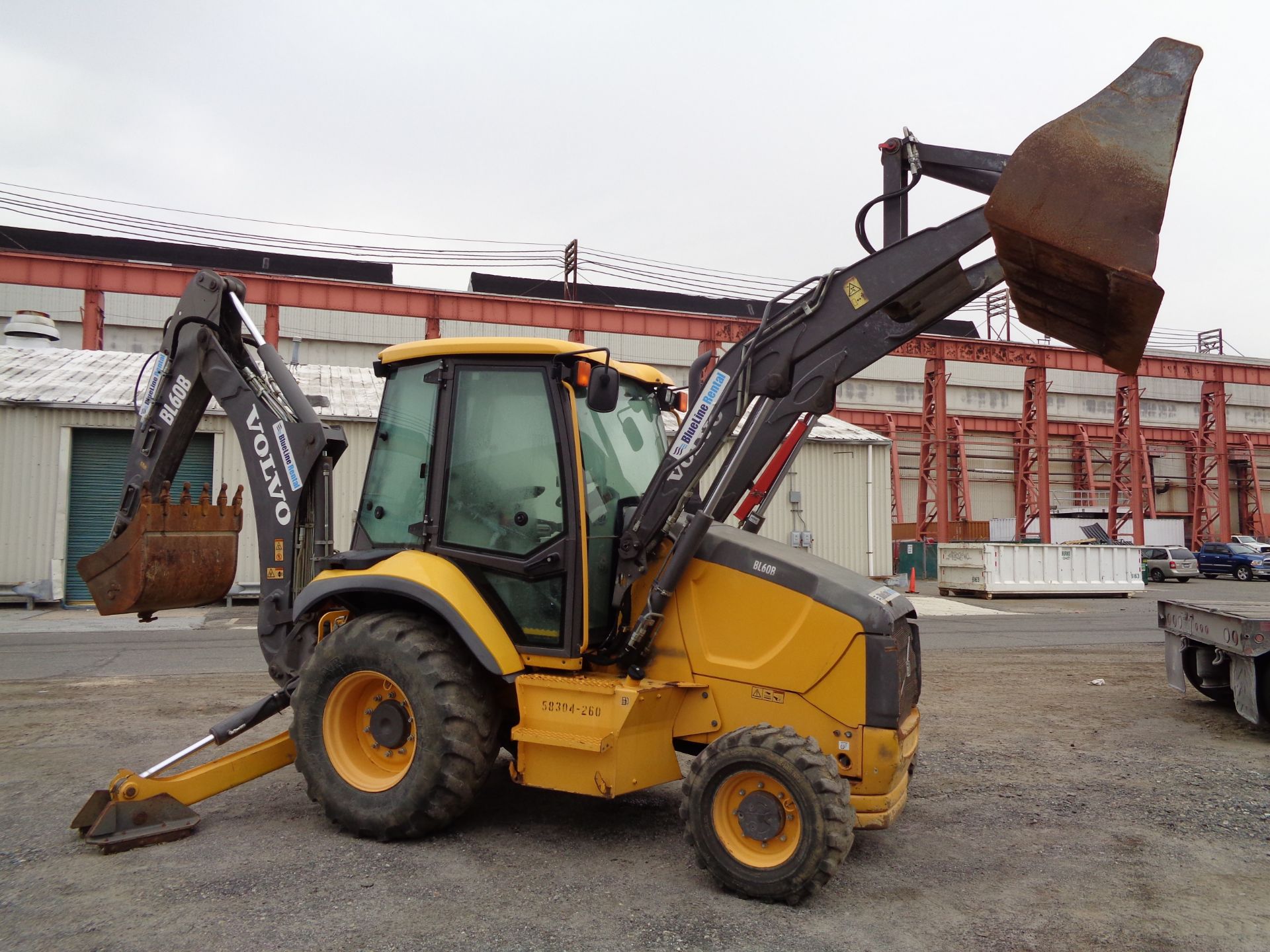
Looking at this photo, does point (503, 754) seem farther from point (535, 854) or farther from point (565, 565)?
point (565, 565)

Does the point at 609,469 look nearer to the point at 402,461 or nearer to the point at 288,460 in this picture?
the point at 402,461

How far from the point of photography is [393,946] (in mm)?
3629

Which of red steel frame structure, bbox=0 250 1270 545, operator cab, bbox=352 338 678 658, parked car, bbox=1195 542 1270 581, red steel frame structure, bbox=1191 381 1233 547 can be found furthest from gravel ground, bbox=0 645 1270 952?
red steel frame structure, bbox=1191 381 1233 547

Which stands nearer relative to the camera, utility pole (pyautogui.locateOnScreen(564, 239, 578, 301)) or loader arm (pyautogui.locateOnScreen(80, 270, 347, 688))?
loader arm (pyautogui.locateOnScreen(80, 270, 347, 688))

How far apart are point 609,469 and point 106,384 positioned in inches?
742

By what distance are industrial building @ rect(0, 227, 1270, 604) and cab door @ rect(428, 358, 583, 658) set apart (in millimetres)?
15269

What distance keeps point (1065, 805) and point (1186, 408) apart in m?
57.3

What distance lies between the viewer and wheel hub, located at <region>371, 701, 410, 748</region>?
4.89 meters

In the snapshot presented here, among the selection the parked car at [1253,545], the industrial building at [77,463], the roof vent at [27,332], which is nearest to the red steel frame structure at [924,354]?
the roof vent at [27,332]

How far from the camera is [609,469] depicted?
511 centimetres

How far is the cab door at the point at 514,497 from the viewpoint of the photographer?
4.82 m

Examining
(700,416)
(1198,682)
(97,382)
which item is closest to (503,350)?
(700,416)

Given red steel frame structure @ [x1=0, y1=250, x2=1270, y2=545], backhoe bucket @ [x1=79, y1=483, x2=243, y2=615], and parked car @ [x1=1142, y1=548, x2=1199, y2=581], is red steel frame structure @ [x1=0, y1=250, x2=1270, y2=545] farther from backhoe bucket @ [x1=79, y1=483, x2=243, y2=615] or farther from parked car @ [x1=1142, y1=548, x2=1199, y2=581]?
backhoe bucket @ [x1=79, y1=483, x2=243, y2=615]

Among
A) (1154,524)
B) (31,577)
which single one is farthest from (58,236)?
(1154,524)
